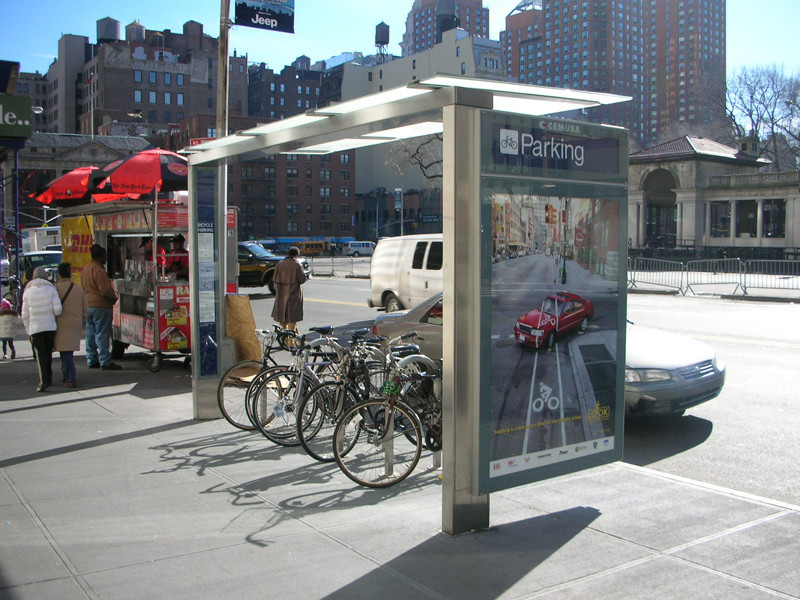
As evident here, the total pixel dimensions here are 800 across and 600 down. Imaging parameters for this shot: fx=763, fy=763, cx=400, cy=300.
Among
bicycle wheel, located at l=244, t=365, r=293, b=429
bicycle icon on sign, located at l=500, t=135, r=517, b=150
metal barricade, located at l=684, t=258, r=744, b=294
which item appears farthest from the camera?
metal barricade, located at l=684, t=258, r=744, b=294

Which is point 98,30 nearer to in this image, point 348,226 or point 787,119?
point 348,226

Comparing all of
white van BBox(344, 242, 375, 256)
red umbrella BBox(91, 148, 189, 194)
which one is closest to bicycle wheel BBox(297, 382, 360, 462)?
red umbrella BBox(91, 148, 189, 194)

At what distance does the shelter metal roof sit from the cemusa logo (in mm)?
223

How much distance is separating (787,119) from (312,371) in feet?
266

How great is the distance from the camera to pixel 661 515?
5.26m

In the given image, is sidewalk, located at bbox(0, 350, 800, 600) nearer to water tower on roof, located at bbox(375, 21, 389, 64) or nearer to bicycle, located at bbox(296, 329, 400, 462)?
bicycle, located at bbox(296, 329, 400, 462)

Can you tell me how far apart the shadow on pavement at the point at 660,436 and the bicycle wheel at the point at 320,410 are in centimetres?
270

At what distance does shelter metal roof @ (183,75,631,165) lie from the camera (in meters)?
4.61

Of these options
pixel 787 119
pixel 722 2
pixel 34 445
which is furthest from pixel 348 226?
pixel 722 2

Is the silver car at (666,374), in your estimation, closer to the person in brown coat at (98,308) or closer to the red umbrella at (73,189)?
the person in brown coat at (98,308)

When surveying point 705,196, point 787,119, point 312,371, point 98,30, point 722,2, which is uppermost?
point 722,2

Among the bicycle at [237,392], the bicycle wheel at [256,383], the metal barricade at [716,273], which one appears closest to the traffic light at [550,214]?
the bicycle wheel at [256,383]

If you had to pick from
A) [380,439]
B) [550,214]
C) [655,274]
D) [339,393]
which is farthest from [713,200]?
[550,214]

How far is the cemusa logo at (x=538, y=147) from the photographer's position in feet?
15.4
